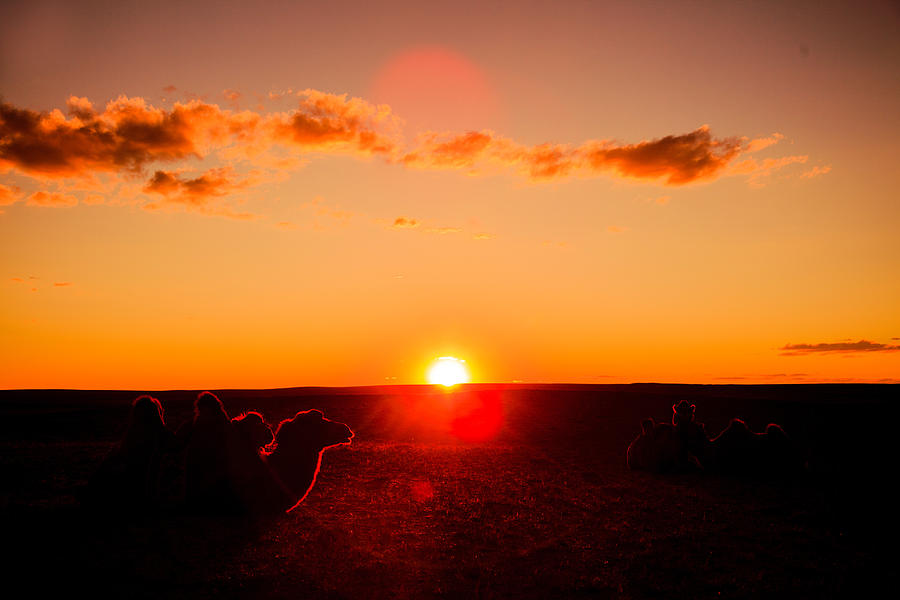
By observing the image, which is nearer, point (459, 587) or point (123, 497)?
point (459, 587)

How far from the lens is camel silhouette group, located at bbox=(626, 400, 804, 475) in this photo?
59.7 feet

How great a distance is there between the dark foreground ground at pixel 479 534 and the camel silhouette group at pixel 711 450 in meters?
0.75

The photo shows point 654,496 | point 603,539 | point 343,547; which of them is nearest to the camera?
point 343,547

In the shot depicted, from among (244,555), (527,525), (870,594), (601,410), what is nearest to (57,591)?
(244,555)

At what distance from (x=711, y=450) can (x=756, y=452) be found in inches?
48.0

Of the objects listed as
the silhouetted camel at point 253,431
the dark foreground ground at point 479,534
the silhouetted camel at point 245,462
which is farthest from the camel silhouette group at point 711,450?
the silhouetted camel at point 253,431

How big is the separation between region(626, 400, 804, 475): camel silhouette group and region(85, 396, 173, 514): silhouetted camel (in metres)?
13.4

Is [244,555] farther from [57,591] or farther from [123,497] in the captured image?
[123,497]

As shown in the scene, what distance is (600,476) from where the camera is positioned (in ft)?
57.4

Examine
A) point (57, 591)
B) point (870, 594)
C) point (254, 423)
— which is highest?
point (254, 423)

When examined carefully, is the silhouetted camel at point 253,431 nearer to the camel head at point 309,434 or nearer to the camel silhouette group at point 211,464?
the camel silhouette group at point 211,464

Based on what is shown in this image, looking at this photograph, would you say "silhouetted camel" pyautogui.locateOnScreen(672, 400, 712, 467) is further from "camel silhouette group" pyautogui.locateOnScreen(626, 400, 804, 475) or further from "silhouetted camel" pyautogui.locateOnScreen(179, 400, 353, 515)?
"silhouetted camel" pyautogui.locateOnScreen(179, 400, 353, 515)

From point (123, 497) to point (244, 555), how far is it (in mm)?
3212

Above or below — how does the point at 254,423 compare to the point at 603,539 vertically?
above
